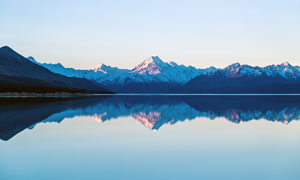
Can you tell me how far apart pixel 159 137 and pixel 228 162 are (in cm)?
1204

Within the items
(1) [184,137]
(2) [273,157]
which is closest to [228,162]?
(2) [273,157]

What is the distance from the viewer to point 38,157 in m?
21.9

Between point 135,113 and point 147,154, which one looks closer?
point 147,154

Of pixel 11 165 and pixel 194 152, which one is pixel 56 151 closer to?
pixel 11 165

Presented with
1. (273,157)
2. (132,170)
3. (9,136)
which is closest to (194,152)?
(273,157)

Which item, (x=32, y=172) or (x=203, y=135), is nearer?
(x=32, y=172)

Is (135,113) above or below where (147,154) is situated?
above

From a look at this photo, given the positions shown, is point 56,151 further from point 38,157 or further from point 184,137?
point 184,137

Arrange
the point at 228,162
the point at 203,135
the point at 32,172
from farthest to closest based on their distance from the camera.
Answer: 1. the point at 203,135
2. the point at 228,162
3. the point at 32,172

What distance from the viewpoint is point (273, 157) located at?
22062mm

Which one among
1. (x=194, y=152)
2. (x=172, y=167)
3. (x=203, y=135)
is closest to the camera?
(x=172, y=167)

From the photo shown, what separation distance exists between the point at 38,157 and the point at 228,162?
12605mm

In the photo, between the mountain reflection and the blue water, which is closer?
the blue water

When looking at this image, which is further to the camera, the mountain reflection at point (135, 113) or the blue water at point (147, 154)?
the mountain reflection at point (135, 113)
